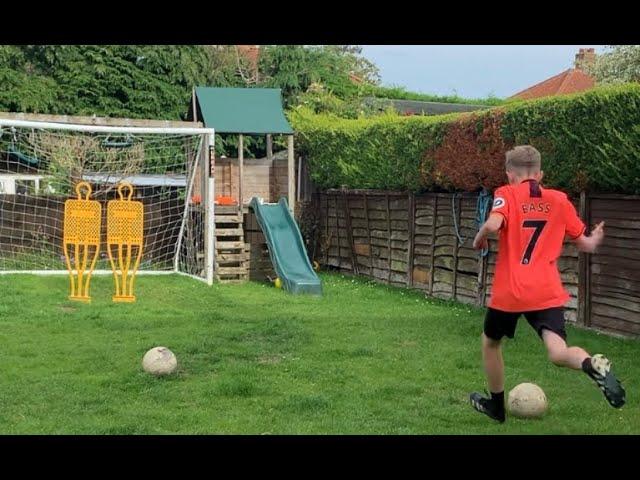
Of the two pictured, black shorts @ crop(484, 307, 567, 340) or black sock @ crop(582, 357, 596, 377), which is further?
black shorts @ crop(484, 307, 567, 340)

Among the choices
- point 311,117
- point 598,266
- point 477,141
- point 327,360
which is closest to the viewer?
point 327,360

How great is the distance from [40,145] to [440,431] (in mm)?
14946

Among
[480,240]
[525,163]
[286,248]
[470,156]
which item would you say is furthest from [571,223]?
[286,248]

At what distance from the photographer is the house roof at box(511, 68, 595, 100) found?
3862cm

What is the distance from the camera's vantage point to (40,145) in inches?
743

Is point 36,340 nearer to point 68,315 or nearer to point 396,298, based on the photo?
point 68,315

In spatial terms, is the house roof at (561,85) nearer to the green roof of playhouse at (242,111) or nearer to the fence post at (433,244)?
the green roof of playhouse at (242,111)

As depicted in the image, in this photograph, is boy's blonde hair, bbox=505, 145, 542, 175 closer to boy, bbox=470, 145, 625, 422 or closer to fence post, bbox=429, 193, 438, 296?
boy, bbox=470, 145, 625, 422

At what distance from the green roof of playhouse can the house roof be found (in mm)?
23219

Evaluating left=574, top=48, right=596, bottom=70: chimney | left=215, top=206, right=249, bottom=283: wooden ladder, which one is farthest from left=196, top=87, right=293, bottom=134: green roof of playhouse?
left=574, top=48, right=596, bottom=70: chimney

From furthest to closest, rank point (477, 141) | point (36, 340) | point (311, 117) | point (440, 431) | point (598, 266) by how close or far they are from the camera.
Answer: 1. point (311, 117)
2. point (477, 141)
3. point (598, 266)
4. point (36, 340)
5. point (440, 431)

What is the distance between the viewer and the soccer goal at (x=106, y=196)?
51.0 feet

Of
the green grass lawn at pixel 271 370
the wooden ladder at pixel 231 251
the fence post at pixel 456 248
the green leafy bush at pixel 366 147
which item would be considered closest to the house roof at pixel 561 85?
the green leafy bush at pixel 366 147

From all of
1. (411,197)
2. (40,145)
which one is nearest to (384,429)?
(411,197)
